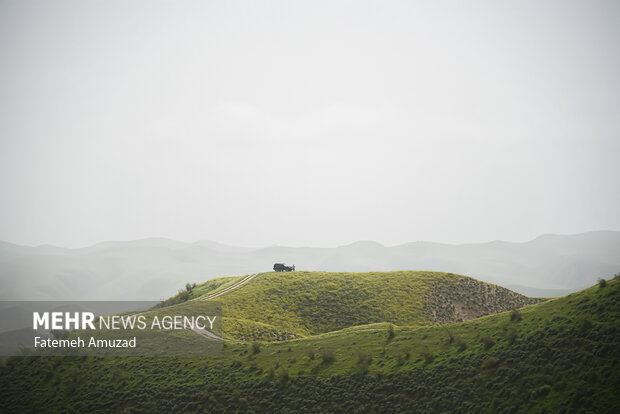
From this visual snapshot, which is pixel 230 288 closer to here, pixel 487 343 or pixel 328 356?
pixel 328 356

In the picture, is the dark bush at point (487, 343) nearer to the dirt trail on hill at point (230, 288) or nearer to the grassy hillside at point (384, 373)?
the grassy hillside at point (384, 373)

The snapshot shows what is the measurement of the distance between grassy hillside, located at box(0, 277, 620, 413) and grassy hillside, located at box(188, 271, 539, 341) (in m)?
16.4

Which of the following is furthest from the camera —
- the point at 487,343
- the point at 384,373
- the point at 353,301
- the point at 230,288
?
the point at 230,288

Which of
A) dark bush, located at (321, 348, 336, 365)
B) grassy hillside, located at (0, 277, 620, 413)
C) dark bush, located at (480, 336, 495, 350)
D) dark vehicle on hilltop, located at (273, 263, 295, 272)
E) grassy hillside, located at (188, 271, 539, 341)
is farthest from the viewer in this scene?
dark vehicle on hilltop, located at (273, 263, 295, 272)

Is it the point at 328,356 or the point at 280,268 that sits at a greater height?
the point at 280,268

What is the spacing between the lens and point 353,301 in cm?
6619

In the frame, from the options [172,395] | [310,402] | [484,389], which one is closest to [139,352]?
[172,395]

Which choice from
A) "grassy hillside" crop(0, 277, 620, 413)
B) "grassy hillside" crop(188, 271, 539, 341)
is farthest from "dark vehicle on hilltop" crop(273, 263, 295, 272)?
"grassy hillside" crop(0, 277, 620, 413)

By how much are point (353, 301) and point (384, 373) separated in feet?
115

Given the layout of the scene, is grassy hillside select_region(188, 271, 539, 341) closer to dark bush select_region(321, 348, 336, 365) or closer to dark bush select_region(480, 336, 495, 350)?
dark bush select_region(321, 348, 336, 365)

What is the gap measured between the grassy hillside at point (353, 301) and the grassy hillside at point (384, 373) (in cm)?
1643

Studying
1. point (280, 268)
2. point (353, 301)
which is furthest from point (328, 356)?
point (280, 268)

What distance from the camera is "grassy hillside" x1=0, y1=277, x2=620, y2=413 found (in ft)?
80.5

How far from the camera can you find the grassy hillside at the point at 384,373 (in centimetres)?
2453
